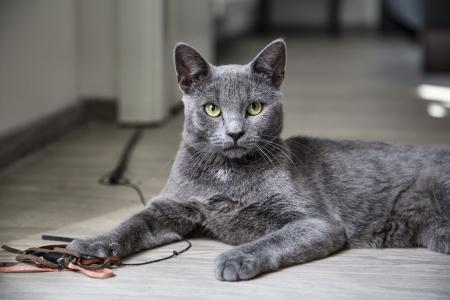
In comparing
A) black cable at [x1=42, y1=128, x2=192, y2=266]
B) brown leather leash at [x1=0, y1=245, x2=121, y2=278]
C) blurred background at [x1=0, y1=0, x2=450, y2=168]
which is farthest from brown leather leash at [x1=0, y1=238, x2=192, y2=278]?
blurred background at [x1=0, y1=0, x2=450, y2=168]

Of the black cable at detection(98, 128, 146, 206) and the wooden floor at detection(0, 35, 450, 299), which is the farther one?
the black cable at detection(98, 128, 146, 206)

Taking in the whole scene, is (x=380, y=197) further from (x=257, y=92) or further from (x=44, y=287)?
(x=44, y=287)

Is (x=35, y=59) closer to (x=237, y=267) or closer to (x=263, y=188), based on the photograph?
(x=263, y=188)

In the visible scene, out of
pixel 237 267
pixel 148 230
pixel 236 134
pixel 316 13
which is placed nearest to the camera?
pixel 237 267

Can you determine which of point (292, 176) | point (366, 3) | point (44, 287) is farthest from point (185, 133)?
point (366, 3)

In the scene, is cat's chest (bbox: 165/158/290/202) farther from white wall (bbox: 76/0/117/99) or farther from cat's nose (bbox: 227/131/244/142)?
white wall (bbox: 76/0/117/99)

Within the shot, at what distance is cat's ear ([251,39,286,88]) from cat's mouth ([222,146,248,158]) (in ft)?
0.66

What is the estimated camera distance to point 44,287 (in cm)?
125

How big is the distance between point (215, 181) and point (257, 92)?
235 mm

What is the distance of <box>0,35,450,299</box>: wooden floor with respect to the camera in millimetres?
1239

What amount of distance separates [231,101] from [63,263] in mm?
515

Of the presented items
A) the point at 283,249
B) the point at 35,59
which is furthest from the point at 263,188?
the point at 35,59

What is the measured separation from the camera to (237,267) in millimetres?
1252

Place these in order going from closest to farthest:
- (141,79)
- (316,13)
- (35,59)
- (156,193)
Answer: (156,193), (35,59), (141,79), (316,13)
